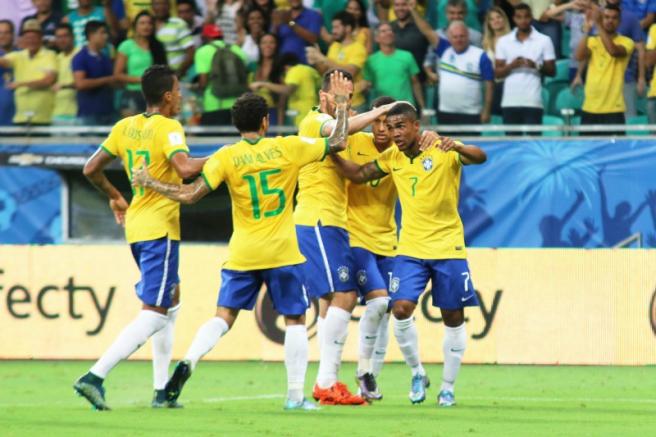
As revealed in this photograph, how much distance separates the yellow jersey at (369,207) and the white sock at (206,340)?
1.73m

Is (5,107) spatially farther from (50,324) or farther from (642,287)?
(642,287)

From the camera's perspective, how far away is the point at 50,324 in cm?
1695

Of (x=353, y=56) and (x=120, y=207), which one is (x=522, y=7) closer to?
(x=353, y=56)

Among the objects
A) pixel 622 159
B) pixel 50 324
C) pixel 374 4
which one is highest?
pixel 374 4

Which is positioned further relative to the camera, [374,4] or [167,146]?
[374,4]

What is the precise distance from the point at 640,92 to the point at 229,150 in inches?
341

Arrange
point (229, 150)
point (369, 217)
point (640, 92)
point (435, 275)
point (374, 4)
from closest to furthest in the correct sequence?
point (229, 150) < point (435, 275) < point (369, 217) < point (640, 92) < point (374, 4)

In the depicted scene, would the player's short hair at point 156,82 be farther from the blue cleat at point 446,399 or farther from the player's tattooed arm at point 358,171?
the blue cleat at point 446,399

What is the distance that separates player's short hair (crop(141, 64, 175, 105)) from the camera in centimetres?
1062

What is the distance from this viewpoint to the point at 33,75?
19.5 m

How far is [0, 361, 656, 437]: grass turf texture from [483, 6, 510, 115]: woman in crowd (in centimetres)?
379

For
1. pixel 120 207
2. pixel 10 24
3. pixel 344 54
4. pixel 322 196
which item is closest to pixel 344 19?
pixel 344 54

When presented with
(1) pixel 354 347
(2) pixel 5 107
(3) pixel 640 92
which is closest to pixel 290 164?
(1) pixel 354 347

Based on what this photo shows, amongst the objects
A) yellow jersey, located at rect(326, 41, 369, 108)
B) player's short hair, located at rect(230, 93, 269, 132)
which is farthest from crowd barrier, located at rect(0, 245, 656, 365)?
player's short hair, located at rect(230, 93, 269, 132)
